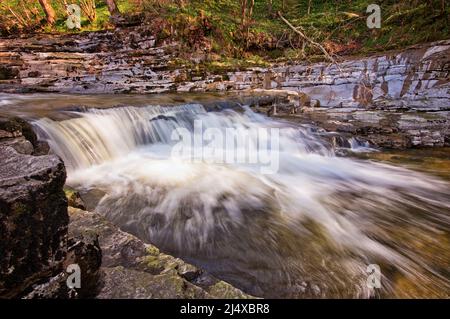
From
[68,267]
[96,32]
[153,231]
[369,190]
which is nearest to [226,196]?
[153,231]

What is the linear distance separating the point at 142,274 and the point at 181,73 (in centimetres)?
978

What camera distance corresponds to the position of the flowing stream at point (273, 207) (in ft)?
8.69

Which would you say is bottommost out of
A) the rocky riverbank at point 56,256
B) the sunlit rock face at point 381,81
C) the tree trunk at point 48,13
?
the rocky riverbank at point 56,256

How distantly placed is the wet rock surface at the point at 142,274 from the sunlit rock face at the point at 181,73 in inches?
333

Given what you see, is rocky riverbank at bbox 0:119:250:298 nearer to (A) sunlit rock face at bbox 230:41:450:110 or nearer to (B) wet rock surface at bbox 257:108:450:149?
(B) wet rock surface at bbox 257:108:450:149

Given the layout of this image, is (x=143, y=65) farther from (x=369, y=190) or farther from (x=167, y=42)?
(x=369, y=190)

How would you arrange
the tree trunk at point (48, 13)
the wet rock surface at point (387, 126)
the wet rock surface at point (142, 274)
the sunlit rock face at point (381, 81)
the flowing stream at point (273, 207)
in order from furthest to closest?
the tree trunk at point (48, 13) → the sunlit rock face at point (381, 81) → the wet rock surface at point (387, 126) → the flowing stream at point (273, 207) → the wet rock surface at point (142, 274)

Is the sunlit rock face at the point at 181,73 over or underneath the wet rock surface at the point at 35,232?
over

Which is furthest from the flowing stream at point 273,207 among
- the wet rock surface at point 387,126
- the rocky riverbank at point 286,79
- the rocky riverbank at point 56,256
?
the rocky riverbank at point 286,79

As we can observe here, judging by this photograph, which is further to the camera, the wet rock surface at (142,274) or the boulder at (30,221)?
the wet rock surface at (142,274)

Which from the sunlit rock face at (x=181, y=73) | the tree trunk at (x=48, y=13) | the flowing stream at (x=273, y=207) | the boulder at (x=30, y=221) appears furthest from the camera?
the tree trunk at (x=48, y=13)

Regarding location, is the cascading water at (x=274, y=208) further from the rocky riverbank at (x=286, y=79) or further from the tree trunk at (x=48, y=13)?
the tree trunk at (x=48, y=13)

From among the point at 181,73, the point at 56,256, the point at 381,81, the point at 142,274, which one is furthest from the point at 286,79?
the point at 56,256

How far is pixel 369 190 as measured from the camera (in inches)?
185
